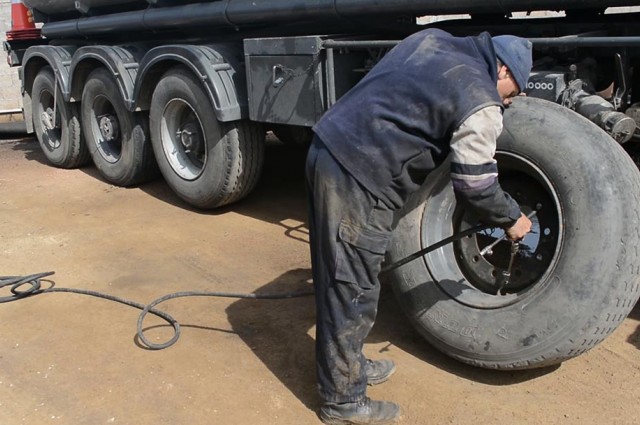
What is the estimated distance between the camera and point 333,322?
120 inches

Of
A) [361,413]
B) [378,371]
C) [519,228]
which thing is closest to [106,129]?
[378,371]

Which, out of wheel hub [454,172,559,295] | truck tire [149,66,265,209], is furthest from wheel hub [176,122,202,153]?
wheel hub [454,172,559,295]

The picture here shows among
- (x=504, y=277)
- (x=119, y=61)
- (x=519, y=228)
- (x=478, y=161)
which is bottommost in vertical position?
(x=504, y=277)

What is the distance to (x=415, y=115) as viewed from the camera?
9.15ft

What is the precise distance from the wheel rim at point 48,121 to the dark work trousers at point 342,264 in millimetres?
6145

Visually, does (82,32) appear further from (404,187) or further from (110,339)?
(404,187)

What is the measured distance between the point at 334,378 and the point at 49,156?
6.40 metres

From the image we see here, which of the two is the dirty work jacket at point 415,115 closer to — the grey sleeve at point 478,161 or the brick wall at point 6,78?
the grey sleeve at point 478,161

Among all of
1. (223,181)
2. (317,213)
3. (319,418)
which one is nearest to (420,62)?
(317,213)

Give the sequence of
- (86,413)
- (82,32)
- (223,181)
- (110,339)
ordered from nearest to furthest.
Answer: (86,413)
(110,339)
(223,181)
(82,32)

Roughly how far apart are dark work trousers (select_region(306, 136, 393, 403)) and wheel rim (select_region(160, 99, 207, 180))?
3.28 m

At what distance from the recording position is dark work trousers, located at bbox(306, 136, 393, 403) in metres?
2.94

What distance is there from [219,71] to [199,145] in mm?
890

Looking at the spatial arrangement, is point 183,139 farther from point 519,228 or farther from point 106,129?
point 519,228
